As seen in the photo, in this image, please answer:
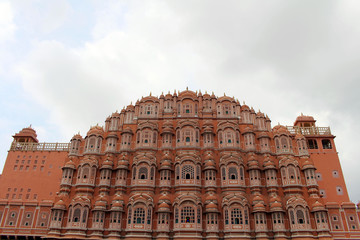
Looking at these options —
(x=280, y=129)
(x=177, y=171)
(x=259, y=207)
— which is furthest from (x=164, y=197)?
(x=280, y=129)

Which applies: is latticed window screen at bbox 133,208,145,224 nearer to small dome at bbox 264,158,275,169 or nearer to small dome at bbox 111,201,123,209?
small dome at bbox 111,201,123,209

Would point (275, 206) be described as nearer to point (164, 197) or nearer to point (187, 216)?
point (187, 216)

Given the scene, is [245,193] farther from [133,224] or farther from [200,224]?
[133,224]

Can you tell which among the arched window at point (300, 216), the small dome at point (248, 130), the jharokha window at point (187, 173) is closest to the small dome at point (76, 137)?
the jharokha window at point (187, 173)

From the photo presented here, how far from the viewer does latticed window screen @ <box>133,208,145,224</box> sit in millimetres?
36094

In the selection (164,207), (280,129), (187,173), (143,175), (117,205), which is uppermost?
(280,129)

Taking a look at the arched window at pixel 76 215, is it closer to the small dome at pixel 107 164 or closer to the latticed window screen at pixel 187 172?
the small dome at pixel 107 164

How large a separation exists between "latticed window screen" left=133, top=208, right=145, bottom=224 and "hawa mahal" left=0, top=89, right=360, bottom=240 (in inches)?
4.7

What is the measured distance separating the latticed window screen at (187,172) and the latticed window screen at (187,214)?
4125 mm

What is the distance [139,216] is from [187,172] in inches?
323

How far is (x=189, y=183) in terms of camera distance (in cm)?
3819

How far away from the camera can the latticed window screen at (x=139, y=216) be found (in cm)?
3609

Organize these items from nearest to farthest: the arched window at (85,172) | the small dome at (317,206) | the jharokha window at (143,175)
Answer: the small dome at (317,206)
the jharokha window at (143,175)
the arched window at (85,172)

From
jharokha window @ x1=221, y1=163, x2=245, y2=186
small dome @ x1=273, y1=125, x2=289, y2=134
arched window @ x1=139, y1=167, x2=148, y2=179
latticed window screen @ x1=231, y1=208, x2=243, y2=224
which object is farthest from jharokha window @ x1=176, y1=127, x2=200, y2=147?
small dome @ x1=273, y1=125, x2=289, y2=134
